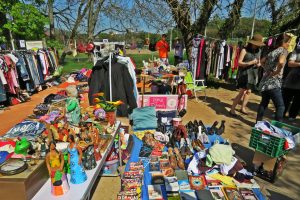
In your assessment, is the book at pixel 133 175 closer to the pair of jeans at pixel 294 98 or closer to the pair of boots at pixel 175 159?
the pair of boots at pixel 175 159

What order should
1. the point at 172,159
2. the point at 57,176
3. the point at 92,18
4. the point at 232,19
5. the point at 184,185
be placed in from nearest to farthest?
the point at 57,176
the point at 184,185
the point at 172,159
the point at 232,19
the point at 92,18

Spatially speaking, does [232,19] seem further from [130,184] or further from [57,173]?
[57,173]

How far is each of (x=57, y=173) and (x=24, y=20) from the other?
28.2 feet

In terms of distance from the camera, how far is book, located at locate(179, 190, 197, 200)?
260 cm

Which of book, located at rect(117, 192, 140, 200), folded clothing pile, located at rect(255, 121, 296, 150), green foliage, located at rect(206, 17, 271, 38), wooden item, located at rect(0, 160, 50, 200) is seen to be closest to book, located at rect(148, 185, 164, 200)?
book, located at rect(117, 192, 140, 200)

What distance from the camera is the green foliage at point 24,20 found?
26.4ft

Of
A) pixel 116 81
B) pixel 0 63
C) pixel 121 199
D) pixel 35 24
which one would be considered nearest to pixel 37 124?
pixel 121 199

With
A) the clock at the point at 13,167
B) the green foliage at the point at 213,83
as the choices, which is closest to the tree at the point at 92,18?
the green foliage at the point at 213,83

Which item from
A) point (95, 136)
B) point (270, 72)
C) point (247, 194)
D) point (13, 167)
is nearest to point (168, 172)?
point (247, 194)

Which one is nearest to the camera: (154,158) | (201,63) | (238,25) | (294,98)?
(154,158)

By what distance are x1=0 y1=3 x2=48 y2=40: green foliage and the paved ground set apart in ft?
8.09

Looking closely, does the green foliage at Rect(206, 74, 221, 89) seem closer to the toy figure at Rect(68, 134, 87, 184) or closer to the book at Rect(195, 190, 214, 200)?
the book at Rect(195, 190, 214, 200)

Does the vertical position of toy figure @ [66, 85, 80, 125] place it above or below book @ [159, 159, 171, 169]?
above

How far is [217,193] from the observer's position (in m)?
2.69
